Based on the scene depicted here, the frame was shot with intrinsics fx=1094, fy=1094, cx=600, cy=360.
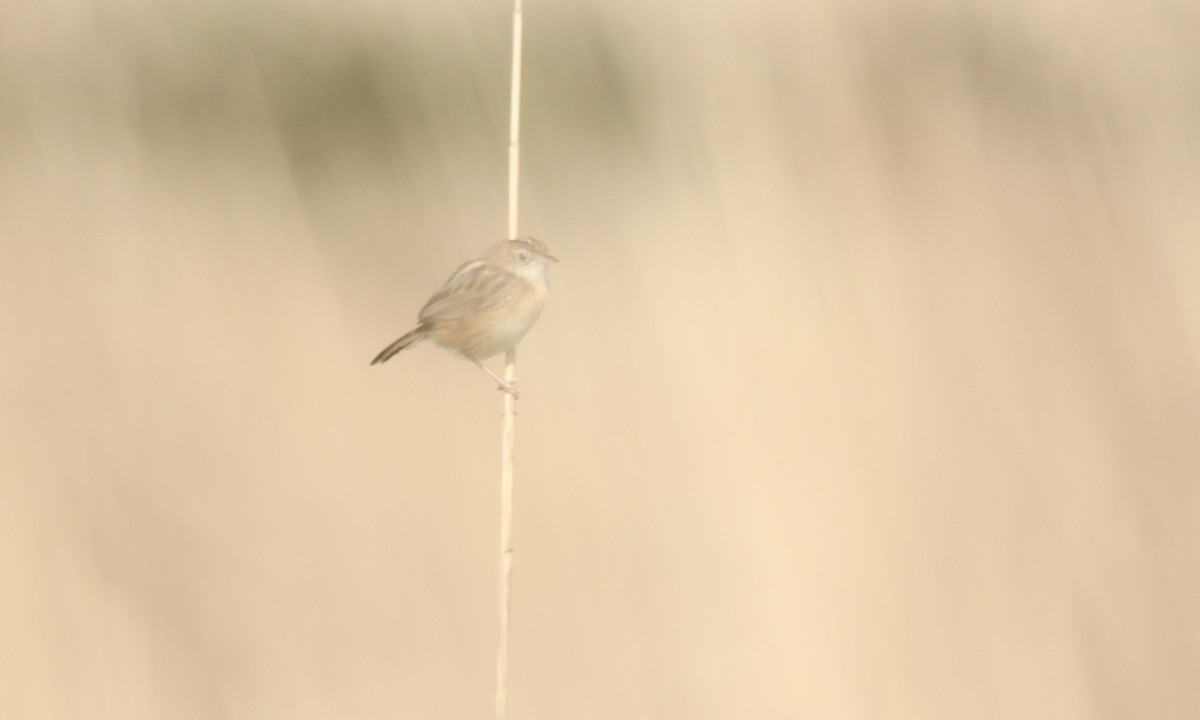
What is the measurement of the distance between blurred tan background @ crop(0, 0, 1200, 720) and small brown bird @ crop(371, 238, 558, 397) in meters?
0.49

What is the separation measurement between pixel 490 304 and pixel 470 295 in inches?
2.5

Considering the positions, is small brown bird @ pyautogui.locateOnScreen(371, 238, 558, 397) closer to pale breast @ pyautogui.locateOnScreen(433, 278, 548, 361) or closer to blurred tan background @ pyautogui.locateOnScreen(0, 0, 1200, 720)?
pale breast @ pyautogui.locateOnScreen(433, 278, 548, 361)

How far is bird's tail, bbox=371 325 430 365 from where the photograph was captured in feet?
8.07

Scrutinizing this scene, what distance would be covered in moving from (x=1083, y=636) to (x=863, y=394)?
87cm

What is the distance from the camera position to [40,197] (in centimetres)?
292

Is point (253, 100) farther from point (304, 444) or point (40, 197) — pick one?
point (304, 444)

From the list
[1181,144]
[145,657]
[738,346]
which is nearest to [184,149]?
[145,657]

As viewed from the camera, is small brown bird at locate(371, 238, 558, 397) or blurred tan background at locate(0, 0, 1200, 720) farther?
blurred tan background at locate(0, 0, 1200, 720)

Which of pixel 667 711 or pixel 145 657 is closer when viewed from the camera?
pixel 145 657

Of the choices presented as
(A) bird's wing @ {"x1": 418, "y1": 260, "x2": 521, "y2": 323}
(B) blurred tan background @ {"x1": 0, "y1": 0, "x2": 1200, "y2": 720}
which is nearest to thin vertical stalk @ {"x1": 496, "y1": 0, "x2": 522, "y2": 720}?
(A) bird's wing @ {"x1": 418, "y1": 260, "x2": 521, "y2": 323}

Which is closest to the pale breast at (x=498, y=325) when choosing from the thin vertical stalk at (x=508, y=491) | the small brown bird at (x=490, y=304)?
the small brown bird at (x=490, y=304)

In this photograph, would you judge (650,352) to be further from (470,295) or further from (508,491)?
(508,491)

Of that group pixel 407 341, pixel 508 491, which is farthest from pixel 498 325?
pixel 508 491

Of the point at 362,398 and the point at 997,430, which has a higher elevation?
the point at 362,398
